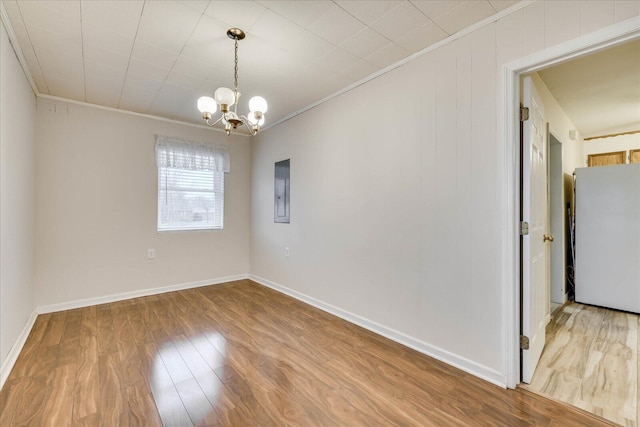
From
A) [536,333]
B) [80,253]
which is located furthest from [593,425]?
[80,253]

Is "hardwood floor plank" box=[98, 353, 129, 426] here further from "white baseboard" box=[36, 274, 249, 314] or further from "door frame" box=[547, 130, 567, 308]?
"door frame" box=[547, 130, 567, 308]

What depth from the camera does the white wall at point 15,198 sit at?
6.61 feet

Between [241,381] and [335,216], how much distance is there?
1.85 m

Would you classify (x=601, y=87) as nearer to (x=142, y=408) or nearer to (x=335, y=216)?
(x=335, y=216)

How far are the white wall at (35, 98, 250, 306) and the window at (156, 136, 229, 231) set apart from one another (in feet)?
0.37

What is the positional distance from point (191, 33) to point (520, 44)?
2.29m

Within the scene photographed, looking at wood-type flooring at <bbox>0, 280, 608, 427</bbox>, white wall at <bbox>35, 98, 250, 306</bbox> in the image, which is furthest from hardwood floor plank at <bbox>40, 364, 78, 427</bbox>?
white wall at <bbox>35, 98, 250, 306</bbox>

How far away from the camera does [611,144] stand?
4578 millimetres

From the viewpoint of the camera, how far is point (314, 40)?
2225 millimetres

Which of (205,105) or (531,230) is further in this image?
(205,105)

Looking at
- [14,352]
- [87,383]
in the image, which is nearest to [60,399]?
[87,383]

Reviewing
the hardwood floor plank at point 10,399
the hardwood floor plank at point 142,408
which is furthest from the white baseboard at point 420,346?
the hardwood floor plank at point 10,399

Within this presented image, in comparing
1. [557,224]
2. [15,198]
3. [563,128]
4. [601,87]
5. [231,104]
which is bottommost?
[557,224]

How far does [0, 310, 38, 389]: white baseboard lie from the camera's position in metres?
1.97
